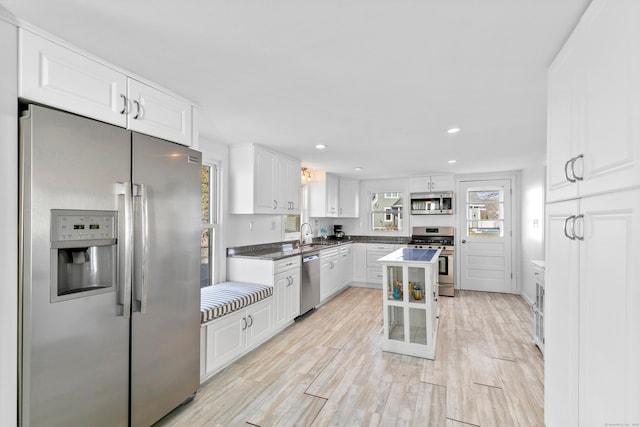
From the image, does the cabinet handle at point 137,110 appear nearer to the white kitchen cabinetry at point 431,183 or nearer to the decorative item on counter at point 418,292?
the decorative item on counter at point 418,292

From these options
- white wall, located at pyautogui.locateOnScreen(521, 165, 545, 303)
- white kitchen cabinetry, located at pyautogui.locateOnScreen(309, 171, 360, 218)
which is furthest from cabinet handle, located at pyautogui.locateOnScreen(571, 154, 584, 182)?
white kitchen cabinetry, located at pyautogui.locateOnScreen(309, 171, 360, 218)

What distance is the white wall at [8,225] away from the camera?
132cm

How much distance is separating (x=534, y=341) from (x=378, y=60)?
3.43 metres

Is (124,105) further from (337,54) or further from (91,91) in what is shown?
(337,54)

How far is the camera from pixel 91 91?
1.63 metres

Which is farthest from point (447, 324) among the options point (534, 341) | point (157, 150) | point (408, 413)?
point (157, 150)

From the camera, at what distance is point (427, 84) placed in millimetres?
1984

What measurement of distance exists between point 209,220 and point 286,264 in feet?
3.48

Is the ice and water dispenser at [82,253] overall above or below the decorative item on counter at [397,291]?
above

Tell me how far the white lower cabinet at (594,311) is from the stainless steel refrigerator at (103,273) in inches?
85.0

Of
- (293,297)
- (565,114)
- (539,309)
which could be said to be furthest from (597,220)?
(293,297)

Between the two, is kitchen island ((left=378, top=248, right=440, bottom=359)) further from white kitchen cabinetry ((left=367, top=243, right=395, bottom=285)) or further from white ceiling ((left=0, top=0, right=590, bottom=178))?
white kitchen cabinetry ((left=367, top=243, right=395, bottom=285))

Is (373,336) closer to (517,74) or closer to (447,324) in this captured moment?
(447,324)

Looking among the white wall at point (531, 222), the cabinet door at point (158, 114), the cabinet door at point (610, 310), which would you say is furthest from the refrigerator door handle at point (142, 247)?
the white wall at point (531, 222)
